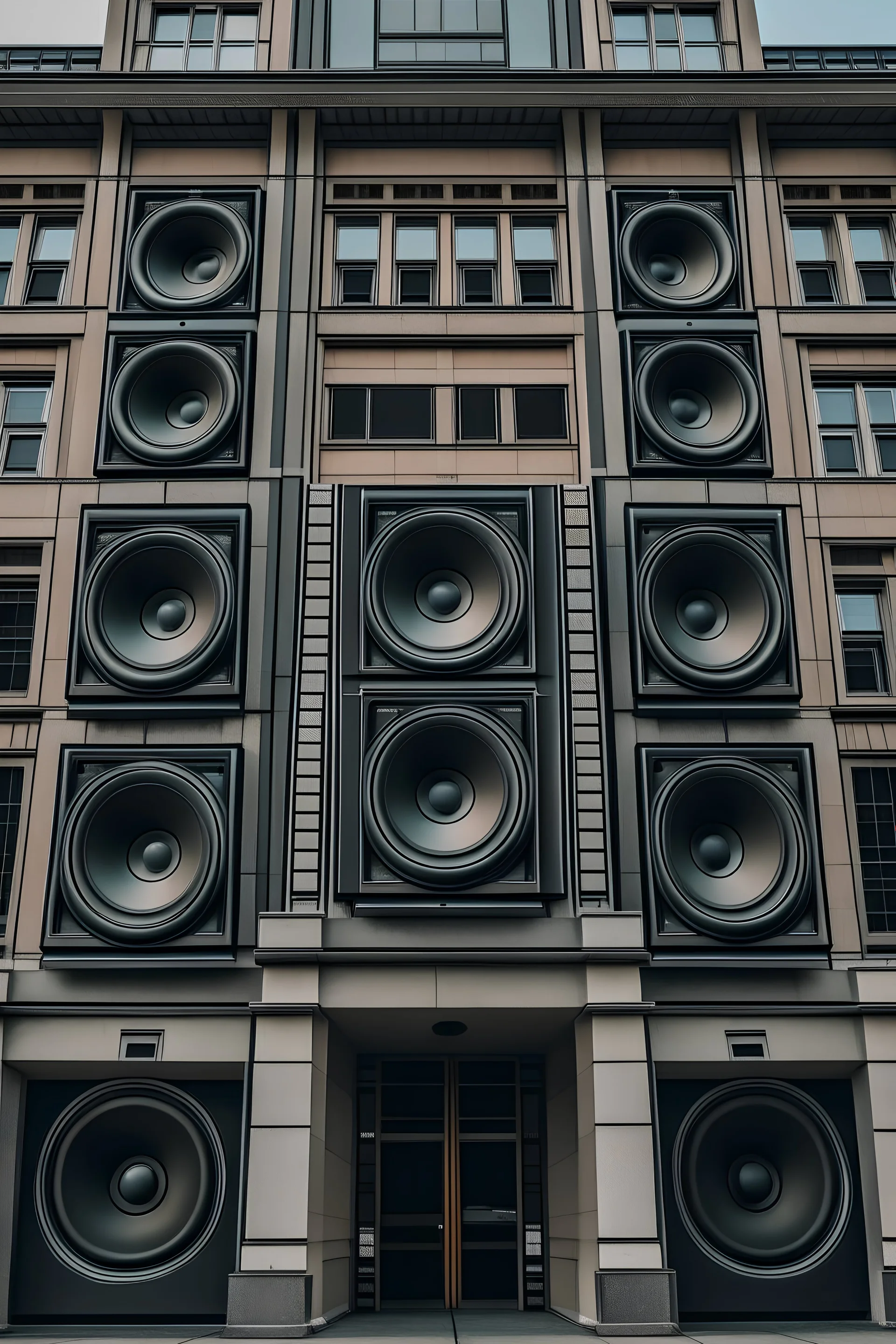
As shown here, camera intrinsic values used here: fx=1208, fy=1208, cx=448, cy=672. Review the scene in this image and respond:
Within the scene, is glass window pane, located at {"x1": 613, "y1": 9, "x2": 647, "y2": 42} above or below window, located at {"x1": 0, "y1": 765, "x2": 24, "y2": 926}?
above

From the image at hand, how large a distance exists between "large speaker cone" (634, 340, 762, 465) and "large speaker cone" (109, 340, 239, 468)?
25.9ft

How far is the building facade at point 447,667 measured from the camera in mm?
18938

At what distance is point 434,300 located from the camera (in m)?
24.5

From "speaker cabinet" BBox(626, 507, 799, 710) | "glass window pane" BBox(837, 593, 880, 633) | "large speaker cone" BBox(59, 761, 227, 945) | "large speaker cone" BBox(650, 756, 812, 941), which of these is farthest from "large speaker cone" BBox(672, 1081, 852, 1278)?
"large speaker cone" BBox(59, 761, 227, 945)

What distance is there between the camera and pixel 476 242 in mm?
24938

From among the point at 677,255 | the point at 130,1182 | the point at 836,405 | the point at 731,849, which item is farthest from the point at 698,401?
the point at 130,1182

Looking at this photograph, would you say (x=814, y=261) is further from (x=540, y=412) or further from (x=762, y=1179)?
(x=762, y=1179)

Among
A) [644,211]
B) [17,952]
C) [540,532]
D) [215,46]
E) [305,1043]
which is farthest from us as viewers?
[215,46]

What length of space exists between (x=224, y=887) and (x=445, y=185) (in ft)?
49.7

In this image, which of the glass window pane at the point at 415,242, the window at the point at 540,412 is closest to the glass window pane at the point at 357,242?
the glass window pane at the point at 415,242

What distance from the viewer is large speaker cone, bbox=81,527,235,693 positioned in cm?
2089

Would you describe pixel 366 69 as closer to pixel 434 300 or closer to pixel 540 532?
pixel 434 300

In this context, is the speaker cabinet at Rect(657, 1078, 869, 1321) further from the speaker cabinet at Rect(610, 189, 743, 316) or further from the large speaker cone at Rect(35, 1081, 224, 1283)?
the speaker cabinet at Rect(610, 189, 743, 316)

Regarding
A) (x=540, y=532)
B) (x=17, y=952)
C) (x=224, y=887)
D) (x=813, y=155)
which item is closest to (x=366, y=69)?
(x=813, y=155)
